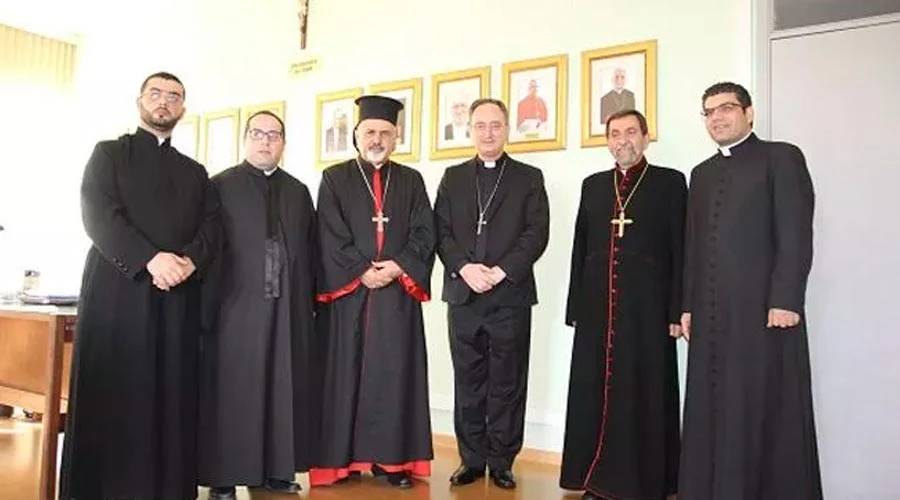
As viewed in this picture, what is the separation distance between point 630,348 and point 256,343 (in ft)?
4.89

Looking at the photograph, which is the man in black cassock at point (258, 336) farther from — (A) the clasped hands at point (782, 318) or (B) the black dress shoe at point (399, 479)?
(A) the clasped hands at point (782, 318)

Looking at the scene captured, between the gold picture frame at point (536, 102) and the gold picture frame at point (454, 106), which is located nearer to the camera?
the gold picture frame at point (536, 102)

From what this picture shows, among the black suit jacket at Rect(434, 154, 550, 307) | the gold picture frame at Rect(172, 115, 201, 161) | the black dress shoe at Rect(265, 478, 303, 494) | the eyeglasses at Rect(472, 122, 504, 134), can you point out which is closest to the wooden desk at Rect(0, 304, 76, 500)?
the black dress shoe at Rect(265, 478, 303, 494)

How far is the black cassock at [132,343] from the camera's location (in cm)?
251

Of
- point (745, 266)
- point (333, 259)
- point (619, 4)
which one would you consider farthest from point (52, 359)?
point (619, 4)

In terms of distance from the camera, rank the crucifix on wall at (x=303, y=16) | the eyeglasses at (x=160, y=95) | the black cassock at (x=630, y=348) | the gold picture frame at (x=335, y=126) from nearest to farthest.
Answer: the eyeglasses at (x=160, y=95) → the black cassock at (x=630, y=348) → the gold picture frame at (x=335, y=126) → the crucifix on wall at (x=303, y=16)

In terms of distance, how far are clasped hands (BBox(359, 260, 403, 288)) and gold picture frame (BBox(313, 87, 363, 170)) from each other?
5.87 ft

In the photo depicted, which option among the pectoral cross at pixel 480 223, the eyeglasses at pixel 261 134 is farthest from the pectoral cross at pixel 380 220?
the eyeglasses at pixel 261 134

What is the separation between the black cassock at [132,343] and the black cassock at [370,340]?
0.64 m

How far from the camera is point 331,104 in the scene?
493cm

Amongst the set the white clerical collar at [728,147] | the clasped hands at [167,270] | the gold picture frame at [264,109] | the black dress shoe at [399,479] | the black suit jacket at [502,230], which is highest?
the gold picture frame at [264,109]

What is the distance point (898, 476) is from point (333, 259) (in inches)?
98.1

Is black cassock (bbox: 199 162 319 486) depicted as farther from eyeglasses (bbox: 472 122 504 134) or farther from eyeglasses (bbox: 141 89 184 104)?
eyeglasses (bbox: 472 122 504 134)

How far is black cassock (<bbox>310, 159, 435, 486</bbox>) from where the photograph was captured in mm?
3152
